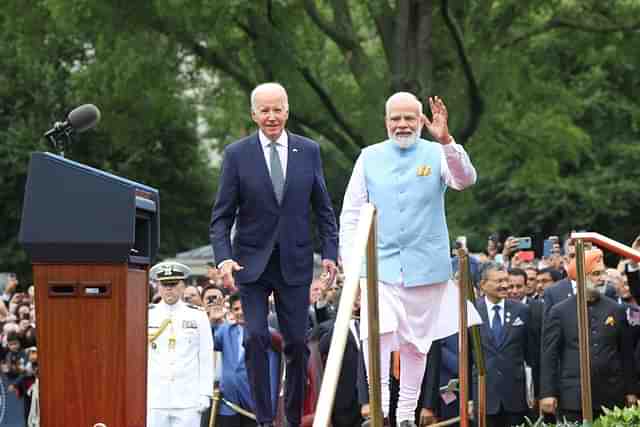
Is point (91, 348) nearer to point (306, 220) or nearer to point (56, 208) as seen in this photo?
point (56, 208)

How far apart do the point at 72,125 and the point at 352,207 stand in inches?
70.7

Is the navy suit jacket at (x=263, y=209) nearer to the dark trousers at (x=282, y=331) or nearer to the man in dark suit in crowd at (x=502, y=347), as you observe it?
the dark trousers at (x=282, y=331)

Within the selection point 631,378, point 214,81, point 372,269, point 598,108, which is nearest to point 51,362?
point 372,269

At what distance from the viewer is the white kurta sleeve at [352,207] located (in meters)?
9.09

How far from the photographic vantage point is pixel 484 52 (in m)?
28.0

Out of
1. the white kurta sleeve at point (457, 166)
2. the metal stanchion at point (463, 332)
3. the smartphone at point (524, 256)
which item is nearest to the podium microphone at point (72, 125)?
the white kurta sleeve at point (457, 166)

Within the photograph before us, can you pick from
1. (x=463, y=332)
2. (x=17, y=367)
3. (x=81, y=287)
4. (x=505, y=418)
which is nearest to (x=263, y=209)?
(x=463, y=332)

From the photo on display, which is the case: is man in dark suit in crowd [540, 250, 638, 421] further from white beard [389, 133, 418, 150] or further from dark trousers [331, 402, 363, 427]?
white beard [389, 133, 418, 150]

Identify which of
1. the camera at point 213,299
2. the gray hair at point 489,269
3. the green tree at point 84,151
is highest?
the green tree at point 84,151

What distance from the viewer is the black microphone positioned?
8384mm

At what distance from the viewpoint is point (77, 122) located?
27.7ft

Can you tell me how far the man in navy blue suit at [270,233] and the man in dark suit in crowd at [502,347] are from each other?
550 cm

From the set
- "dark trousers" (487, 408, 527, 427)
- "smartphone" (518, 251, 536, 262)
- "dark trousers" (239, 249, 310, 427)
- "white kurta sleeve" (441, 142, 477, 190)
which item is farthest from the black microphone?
"smartphone" (518, 251, 536, 262)

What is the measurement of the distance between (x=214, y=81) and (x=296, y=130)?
14.2 ft
